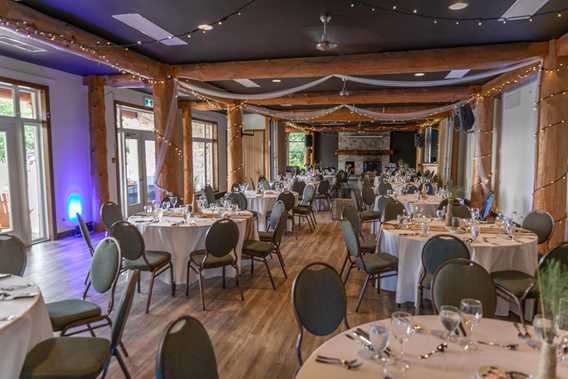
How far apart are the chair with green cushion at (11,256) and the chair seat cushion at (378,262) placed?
338cm

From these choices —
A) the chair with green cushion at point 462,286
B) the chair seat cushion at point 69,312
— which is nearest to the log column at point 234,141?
the chair seat cushion at point 69,312

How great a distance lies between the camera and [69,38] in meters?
5.33

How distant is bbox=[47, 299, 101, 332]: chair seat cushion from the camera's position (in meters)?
3.11

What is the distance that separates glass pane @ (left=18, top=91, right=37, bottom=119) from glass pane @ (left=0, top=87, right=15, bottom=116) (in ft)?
0.64

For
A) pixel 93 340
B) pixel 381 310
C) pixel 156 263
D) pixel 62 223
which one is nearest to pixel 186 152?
pixel 62 223

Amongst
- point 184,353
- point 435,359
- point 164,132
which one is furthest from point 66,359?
point 164,132

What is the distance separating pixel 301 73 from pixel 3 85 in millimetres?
5225

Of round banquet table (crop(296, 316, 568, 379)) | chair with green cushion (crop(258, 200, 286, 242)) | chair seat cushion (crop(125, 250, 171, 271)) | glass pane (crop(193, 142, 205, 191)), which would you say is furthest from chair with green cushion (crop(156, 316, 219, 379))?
glass pane (crop(193, 142, 205, 191))

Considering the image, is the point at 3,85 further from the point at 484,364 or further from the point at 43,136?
the point at 484,364

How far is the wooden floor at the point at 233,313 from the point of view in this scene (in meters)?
3.53

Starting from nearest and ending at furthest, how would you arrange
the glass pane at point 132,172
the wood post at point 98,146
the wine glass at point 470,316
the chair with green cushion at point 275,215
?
the wine glass at point 470,316 → the chair with green cushion at point 275,215 → the wood post at point 98,146 → the glass pane at point 132,172

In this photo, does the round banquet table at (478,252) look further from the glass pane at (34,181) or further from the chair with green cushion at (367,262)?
the glass pane at (34,181)

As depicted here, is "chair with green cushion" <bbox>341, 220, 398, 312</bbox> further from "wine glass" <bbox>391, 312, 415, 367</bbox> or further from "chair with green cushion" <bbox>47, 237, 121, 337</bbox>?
"wine glass" <bbox>391, 312, 415, 367</bbox>

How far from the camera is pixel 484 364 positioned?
187 cm
